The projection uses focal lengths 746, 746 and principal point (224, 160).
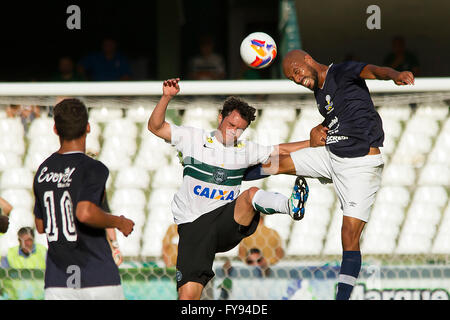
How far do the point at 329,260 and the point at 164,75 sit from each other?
626 centimetres

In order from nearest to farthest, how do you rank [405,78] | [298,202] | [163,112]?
[405,78]
[298,202]
[163,112]

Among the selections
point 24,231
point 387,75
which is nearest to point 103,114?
point 24,231

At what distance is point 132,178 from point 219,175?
1715mm

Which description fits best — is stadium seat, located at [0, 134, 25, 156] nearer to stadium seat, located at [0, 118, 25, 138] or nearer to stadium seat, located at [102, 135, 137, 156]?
stadium seat, located at [0, 118, 25, 138]

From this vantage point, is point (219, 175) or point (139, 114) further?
point (139, 114)

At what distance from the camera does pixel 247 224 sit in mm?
5008

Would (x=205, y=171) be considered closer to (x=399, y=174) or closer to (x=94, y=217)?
(x=94, y=217)

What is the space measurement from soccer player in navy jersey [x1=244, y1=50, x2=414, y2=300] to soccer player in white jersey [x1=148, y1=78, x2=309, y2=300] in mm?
500

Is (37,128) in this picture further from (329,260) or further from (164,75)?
(164,75)

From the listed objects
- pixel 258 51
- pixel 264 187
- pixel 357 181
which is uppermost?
pixel 258 51

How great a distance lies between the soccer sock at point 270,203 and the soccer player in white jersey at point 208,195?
0.17ft

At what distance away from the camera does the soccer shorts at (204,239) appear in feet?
16.4

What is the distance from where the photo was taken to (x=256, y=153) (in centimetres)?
519

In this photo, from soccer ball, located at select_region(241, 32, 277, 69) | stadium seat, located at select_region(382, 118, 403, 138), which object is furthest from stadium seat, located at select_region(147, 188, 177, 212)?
stadium seat, located at select_region(382, 118, 403, 138)
